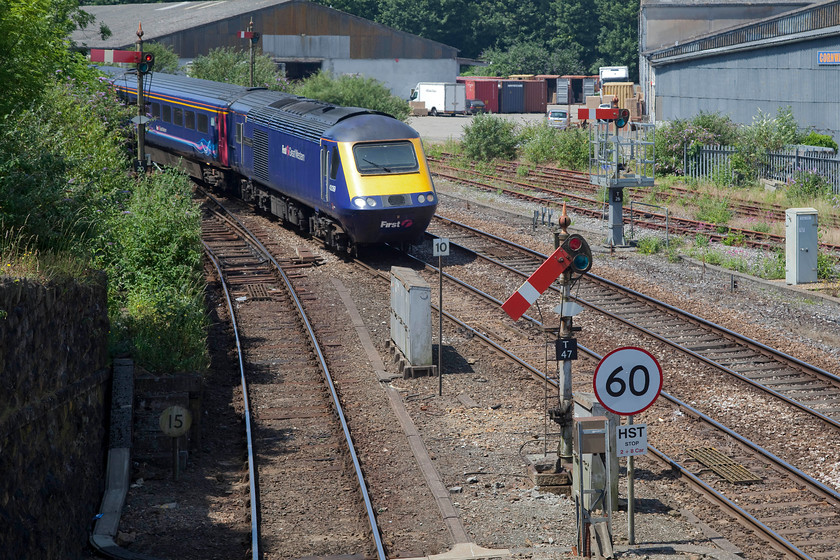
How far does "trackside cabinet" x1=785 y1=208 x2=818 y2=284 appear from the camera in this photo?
758 inches

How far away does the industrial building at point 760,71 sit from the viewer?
34.5 meters

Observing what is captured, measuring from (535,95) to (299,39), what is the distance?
20.6 metres

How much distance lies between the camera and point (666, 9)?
5788cm

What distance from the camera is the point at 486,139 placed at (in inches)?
1581

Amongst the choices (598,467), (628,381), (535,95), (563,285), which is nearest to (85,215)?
(563,285)

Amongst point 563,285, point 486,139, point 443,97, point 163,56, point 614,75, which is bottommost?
point 563,285

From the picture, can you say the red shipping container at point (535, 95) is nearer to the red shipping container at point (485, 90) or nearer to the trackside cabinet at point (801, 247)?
the red shipping container at point (485, 90)

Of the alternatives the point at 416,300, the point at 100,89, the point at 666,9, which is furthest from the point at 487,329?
the point at 666,9

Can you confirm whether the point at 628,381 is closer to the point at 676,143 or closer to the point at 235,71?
the point at 676,143

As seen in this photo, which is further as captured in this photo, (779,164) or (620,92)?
(620,92)

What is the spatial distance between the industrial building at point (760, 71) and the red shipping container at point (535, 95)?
21.5m

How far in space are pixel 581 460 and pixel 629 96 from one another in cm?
5622

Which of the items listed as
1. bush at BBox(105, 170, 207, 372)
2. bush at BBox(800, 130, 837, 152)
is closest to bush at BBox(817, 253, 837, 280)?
bush at BBox(105, 170, 207, 372)

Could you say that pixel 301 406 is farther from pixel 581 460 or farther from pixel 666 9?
pixel 666 9
